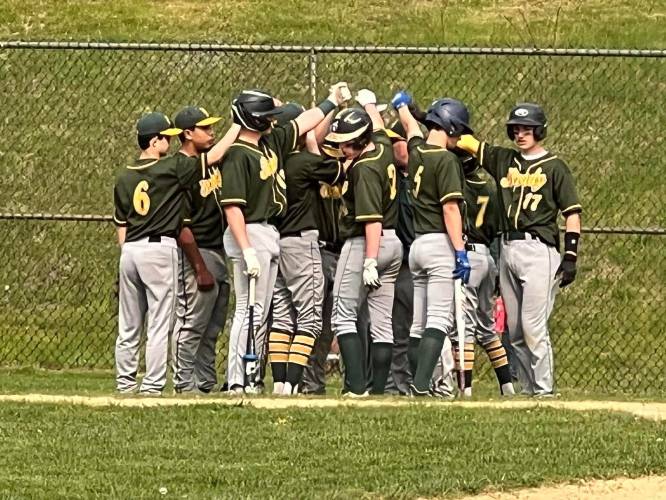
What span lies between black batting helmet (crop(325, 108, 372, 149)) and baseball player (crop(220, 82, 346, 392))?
0.43 m

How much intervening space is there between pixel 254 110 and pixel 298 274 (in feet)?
3.97

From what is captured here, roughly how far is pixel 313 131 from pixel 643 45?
10318mm

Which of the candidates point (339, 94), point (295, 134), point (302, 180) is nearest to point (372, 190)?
point (302, 180)

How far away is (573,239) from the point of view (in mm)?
11469

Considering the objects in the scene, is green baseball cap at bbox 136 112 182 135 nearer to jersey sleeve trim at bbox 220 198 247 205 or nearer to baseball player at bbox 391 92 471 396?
jersey sleeve trim at bbox 220 198 247 205

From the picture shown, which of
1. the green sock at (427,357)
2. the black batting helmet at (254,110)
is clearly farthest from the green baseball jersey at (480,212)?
the black batting helmet at (254,110)

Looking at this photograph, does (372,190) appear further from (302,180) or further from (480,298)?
(480,298)

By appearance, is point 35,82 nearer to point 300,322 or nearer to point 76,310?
point 76,310

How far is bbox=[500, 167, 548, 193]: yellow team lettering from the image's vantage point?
11.4 meters

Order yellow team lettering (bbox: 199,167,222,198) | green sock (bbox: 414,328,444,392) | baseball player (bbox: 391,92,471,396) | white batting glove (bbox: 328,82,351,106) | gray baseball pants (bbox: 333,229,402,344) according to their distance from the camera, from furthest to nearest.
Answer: white batting glove (bbox: 328,82,351,106) < yellow team lettering (bbox: 199,167,222,198) < gray baseball pants (bbox: 333,229,402,344) < baseball player (bbox: 391,92,471,396) < green sock (bbox: 414,328,444,392)

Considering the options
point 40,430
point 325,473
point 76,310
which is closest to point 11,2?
point 76,310

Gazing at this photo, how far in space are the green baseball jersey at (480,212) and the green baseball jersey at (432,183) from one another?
68 centimetres

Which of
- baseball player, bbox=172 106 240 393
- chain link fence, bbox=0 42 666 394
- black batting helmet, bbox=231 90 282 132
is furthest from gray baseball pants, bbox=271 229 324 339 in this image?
chain link fence, bbox=0 42 666 394

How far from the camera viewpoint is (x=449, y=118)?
37.6 feet
